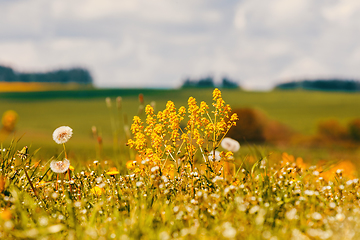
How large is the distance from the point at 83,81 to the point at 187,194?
9268 centimetres

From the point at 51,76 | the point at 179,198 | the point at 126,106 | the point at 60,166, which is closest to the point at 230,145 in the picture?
the point at 179,198

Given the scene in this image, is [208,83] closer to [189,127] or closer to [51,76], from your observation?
[51,76]

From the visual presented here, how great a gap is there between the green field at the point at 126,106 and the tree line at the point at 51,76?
15.3 metres

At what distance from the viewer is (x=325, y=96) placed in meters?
56.8

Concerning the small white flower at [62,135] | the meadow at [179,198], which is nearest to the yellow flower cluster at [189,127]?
the meadow at [179,198]

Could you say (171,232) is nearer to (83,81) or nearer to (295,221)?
(295,221)

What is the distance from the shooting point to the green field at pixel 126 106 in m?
36.1

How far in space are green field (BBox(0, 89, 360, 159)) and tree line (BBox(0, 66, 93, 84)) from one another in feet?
50.2

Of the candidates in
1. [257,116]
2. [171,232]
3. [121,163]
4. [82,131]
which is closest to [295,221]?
[171,232]

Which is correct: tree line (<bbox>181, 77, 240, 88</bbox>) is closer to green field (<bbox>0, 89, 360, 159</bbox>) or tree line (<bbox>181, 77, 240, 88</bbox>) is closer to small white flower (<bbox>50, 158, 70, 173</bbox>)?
green field (<bbox>0, 89, 360, 159</bbox>)

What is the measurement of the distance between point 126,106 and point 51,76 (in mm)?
44405

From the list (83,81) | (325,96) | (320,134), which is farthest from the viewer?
(83,81)

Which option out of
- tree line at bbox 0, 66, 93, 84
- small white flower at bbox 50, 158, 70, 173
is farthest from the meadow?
tree line at bbox 0, 66, 93, 84

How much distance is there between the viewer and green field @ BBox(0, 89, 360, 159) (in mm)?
36125
